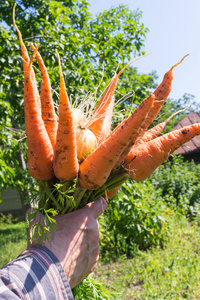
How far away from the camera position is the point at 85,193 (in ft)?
4.42

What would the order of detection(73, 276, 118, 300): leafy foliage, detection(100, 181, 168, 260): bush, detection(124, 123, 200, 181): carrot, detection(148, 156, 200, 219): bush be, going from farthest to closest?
detection(148, 156, 200, 219): bush
detection(100, 181, 168, 260): bush
detection(73, 276, 118, 300): leafy foliage
detection(124, 123, 200, 181): carrot

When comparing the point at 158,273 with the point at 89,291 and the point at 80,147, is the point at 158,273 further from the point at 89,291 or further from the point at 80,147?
the point at 80,147

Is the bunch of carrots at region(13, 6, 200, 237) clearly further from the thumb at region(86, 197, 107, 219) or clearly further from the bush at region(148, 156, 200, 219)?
the bush at region(148, 156, 200, 219)

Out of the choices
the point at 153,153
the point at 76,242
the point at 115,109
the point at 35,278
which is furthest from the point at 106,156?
the point at 115,109

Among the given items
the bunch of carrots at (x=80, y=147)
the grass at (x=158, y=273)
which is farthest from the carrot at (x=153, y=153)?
the grass at (x=158, y=273)

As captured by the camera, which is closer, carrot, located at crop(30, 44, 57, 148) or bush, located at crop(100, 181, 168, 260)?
carrot, located at crop(30, 44, 57, 148)

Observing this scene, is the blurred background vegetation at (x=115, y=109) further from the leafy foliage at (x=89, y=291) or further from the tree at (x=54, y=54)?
the leafy foliage at (x=89, y=291)

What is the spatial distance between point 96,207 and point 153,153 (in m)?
0.45

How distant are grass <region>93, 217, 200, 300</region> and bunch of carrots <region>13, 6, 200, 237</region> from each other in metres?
2.26

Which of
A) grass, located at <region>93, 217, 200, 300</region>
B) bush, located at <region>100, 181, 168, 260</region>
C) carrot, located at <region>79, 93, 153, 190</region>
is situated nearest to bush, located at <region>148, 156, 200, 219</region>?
bush, located at <region>100, 181, 168, 260</region>

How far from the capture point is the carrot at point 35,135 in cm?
122

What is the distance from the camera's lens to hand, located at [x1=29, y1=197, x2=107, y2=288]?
1.14m

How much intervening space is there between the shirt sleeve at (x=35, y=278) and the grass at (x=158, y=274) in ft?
7.62

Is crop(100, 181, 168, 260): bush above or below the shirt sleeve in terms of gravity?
below
